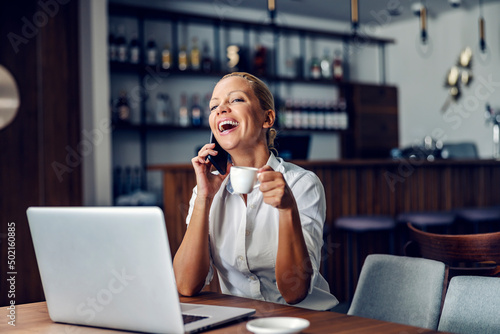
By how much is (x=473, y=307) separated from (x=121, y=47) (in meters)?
3.93

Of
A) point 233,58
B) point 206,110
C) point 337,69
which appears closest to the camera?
point 206,110

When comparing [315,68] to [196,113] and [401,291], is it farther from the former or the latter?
[401,291]

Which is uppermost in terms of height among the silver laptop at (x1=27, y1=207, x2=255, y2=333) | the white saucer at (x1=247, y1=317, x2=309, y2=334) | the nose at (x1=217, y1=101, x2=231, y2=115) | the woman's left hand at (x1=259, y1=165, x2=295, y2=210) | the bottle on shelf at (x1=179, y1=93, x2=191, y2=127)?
the bottle on shelf at (x1=179, y1=93, x2=191, y2=127)

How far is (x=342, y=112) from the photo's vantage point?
584cm

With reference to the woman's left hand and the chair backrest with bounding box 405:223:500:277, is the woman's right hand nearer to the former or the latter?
the woman's left hand

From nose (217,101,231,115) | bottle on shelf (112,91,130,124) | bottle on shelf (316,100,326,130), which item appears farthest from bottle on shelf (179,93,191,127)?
nose (217,101,231,115)

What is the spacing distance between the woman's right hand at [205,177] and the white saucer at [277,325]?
58cm

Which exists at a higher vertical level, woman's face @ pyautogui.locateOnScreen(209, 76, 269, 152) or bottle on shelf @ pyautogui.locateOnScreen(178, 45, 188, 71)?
bottle on shelf @ pyautogui.locateOnScreen(178, 45, 188, 71)

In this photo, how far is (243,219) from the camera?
1.46 metres

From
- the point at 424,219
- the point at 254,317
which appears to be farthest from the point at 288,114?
the point at 254,317

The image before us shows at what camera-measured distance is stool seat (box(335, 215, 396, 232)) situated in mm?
3268

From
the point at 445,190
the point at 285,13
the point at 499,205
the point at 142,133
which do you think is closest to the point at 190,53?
the point at 142,133

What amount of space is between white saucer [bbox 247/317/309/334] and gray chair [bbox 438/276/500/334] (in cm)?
50

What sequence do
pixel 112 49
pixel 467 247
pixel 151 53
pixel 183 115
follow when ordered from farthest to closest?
pixel 183 115 < pixel 151 53 < pixel 112 49 < pixel 467 247
